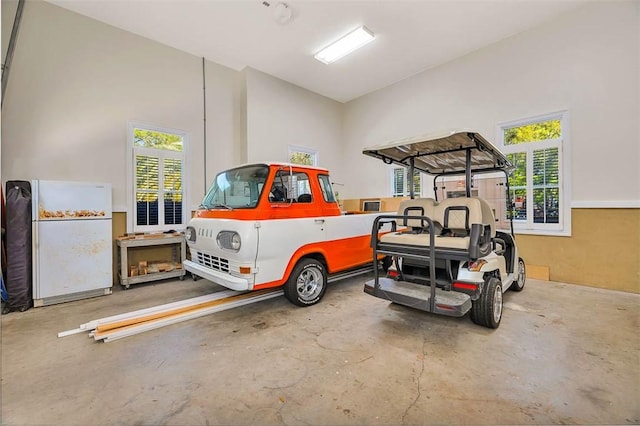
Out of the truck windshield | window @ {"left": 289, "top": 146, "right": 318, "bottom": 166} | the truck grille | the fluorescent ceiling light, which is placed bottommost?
the truck grille

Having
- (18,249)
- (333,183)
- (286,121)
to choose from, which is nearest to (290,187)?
(333,183)

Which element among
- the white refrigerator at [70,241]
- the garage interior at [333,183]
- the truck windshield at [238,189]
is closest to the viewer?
the garage interior at [333,183]

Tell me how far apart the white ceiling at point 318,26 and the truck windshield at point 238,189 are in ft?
9.55

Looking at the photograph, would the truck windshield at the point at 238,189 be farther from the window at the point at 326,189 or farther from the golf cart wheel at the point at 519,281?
the golf cart wheel at the point at 519,281

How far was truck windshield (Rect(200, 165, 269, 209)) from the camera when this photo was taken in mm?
3340

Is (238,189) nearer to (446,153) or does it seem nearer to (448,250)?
(448,250)

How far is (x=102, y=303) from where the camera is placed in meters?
3.80

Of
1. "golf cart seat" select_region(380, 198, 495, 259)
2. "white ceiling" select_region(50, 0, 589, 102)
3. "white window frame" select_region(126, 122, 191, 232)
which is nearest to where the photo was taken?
"golf cart seat" select_region(380, 198, 495, 259)

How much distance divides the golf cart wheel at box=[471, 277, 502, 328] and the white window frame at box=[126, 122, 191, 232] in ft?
17.5

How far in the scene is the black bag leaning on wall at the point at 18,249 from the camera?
11.3 feet

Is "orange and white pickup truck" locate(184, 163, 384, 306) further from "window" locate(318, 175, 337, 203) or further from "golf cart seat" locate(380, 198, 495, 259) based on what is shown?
"golf cart seat" locate(380, 198, 495, 259)

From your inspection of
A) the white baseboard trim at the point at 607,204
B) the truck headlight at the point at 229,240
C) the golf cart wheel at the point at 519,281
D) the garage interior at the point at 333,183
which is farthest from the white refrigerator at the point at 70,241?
the white baseboard trim at the point at 607,204

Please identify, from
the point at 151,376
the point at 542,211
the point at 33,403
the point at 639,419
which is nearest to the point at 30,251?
the point at 33,403

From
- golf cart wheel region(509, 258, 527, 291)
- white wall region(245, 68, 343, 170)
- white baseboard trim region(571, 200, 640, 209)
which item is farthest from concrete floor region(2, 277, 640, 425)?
white wall region(245, 68, 343, 170)
